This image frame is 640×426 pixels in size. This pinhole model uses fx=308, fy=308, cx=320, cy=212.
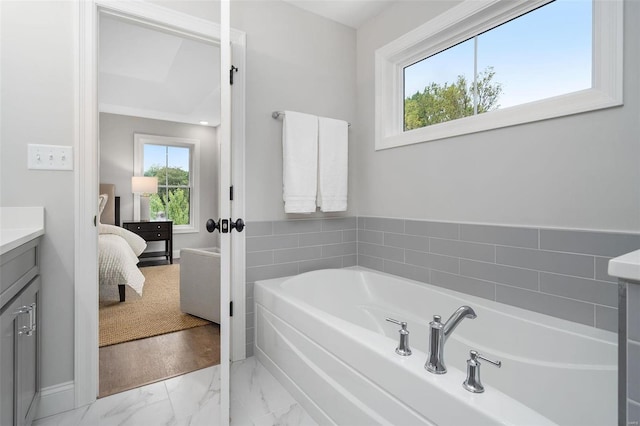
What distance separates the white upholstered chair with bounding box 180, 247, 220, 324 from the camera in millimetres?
2592

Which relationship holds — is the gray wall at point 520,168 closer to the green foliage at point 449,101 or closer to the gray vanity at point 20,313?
the green foliage at point 449,101

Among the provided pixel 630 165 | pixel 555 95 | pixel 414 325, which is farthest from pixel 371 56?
pixel 414 325

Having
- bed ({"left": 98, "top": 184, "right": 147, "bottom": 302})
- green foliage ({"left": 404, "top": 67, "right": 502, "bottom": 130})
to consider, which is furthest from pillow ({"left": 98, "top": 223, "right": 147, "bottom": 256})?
green foliage ({"left": 404, "top": 67, "right": 502, "bottom": 130})

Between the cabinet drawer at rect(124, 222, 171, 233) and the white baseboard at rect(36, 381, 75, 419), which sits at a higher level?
the cabinet drawer at rect(124, 222, 171, 233)

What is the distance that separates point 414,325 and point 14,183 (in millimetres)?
2218

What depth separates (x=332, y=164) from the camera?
2408 millimetres

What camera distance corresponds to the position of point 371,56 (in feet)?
8.20

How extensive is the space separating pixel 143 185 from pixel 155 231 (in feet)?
2.55

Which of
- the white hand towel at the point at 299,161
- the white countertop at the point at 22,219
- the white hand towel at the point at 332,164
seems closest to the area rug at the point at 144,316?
the white countertop at the point at 22,219

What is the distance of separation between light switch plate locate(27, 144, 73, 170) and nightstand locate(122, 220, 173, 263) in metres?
3.51

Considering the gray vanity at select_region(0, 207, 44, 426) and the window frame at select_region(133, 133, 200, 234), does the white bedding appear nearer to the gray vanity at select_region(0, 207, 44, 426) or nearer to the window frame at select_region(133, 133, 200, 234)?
the gray vanity at select_region(0, 207, 44, 426)

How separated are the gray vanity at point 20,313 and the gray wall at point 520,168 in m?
2.06

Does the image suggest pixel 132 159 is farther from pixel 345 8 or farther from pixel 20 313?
pixel 20 313

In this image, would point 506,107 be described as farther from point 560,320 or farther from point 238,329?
point 238,329
